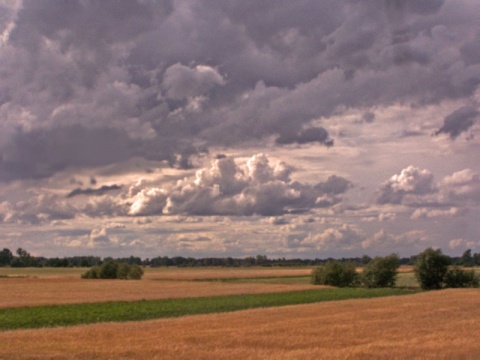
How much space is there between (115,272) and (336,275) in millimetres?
52600

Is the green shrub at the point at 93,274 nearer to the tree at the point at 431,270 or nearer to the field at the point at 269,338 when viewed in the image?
the tree at the point at 431,270

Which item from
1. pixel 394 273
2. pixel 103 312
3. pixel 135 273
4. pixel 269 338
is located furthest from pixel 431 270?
pixel 269 338

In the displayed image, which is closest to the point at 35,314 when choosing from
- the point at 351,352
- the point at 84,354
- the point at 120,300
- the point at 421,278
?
the point at 120,300

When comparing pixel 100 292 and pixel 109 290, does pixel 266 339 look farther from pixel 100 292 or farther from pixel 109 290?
pixel 109 290

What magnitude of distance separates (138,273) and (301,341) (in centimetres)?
11024

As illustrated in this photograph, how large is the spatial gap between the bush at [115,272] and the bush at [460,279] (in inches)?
2638

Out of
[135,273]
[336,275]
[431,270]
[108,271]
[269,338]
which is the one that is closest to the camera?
[269,338]

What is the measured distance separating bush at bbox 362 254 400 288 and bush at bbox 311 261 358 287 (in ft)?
13.4

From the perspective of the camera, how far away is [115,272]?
136875 mm

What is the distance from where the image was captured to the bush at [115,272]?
442ft

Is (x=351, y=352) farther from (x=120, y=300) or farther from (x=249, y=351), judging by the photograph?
(x=120, y=300)

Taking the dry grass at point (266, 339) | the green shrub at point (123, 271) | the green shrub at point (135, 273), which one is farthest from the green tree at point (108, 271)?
the dry grass at point (266, 339)

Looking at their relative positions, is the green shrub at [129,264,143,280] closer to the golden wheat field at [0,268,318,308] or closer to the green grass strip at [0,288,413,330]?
the golden wheat field at [0,268,318,308]

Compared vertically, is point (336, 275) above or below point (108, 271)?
below
